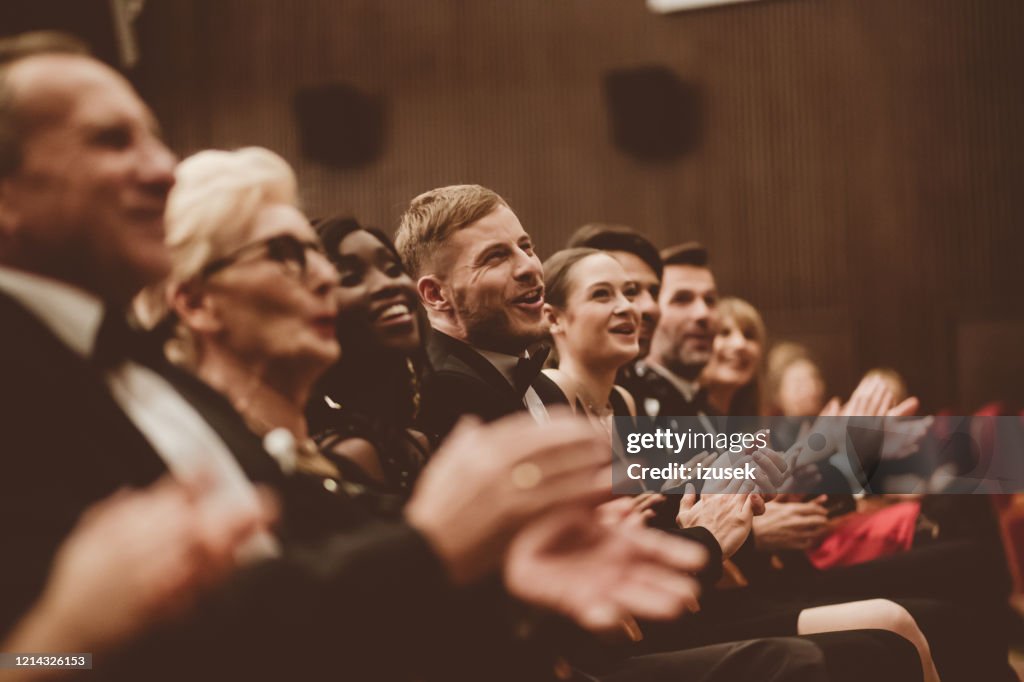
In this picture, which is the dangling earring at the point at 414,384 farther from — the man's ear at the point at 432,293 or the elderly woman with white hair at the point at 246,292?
the elderly woman with white hair at the point at 246,292

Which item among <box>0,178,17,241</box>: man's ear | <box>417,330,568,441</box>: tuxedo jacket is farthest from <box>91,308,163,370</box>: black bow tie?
<box>417,330,568,441</box>: tuxedo jacket

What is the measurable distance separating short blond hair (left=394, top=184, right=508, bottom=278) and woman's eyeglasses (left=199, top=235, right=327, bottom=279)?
665 mm

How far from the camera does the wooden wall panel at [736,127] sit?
555 centimetres

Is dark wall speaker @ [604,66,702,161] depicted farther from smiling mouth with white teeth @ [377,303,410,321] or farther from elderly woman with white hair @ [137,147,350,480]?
elderly woman with white hair @ [137,147,350,480]

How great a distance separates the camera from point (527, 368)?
1643 millimetres

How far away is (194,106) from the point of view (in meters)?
6.00

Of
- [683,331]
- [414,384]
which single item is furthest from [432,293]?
[683,331]

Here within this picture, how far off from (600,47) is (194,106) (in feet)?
8.42

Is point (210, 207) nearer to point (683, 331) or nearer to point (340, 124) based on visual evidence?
point (683, 331)

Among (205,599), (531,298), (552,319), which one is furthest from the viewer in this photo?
(552,319)

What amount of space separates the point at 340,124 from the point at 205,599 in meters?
5.40

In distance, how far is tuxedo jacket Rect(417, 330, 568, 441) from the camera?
4.94ft

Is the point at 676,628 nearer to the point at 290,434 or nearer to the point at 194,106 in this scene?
the point at 290,434

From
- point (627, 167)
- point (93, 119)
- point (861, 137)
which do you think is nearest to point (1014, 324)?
point (861, 137)
